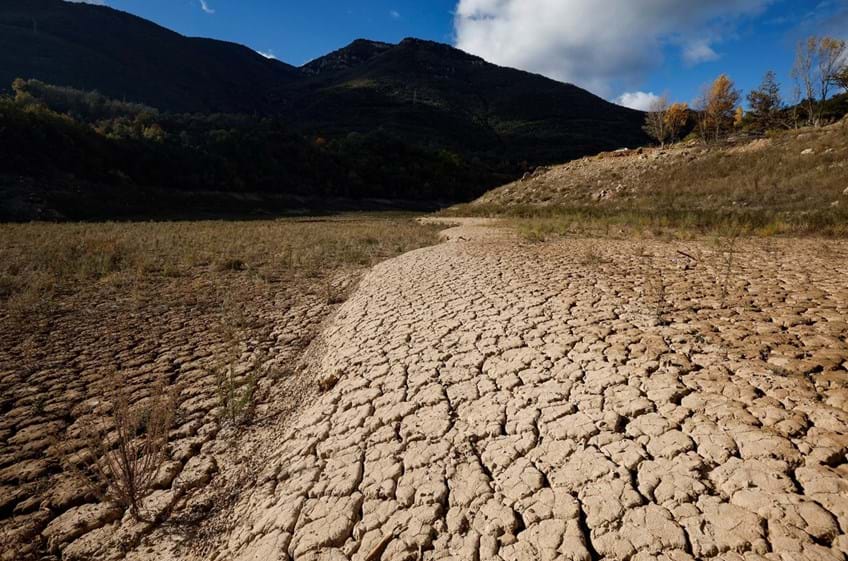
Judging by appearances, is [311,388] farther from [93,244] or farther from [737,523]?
[93,244]

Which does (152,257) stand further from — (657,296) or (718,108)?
(718,108)

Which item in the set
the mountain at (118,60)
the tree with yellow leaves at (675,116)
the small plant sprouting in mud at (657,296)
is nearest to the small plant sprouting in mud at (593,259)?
the small plant sprouting in mud at (657,296)

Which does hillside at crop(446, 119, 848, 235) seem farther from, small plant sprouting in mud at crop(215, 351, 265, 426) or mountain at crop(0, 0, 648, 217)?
mountain at crop(0, 0, 648, 217)

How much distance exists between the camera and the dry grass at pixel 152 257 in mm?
7469

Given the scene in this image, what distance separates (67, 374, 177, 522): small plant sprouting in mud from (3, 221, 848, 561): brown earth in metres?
0.15

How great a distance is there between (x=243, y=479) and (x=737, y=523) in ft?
9.59

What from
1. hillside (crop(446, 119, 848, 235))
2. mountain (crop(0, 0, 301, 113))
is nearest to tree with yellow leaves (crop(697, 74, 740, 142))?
hillside (crop(446, 119, 848, 235))

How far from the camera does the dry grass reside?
7.47 m

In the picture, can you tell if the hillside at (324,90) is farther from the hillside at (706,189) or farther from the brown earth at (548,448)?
the brown earth at (548,448)

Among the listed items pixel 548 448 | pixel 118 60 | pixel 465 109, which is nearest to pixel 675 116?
pixel 548 448

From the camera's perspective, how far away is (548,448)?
252cm

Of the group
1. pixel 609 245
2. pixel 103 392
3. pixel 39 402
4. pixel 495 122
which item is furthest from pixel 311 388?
pixel 495 122

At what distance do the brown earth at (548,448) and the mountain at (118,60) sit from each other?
81.6 metres

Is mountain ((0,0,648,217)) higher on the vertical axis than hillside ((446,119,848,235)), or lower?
higher
